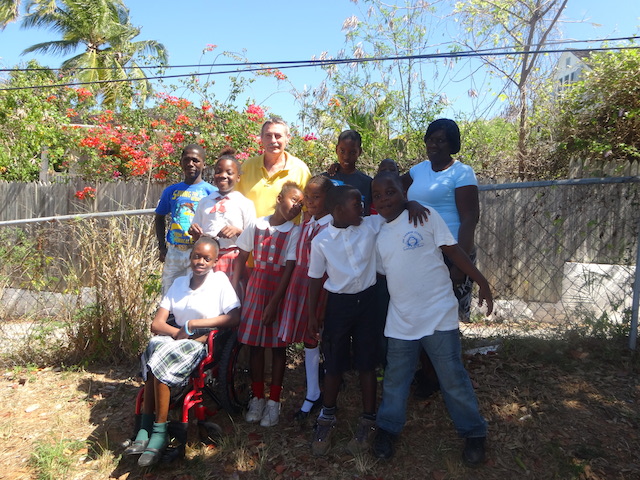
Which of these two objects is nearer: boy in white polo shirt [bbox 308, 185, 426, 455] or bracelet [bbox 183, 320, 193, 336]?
boy in white polo shirt [bbox 308, 185, 426, 455]

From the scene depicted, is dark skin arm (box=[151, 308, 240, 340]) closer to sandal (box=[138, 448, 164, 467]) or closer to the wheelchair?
the wheelchair

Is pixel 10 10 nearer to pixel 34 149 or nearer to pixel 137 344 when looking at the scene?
pixel 34 149

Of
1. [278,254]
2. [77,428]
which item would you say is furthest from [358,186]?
[77,428]

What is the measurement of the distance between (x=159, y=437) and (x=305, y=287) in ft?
4.03

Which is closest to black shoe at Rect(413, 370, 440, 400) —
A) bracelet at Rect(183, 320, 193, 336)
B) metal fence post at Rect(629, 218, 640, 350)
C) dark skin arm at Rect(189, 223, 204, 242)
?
bracelet at Rect(183, 320, 193, 336)

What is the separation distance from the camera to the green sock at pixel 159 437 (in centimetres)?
281

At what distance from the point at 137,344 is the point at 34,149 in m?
8.80

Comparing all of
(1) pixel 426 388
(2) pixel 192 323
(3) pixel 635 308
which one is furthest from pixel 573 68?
(2) pixel 192 323

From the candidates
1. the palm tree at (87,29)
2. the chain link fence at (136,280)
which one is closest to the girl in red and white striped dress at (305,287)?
the chain link fence at (136,280)

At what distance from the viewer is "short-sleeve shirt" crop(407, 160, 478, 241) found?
299cm

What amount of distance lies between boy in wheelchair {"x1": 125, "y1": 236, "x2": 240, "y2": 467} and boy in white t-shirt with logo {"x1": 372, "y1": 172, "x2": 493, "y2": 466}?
113cm

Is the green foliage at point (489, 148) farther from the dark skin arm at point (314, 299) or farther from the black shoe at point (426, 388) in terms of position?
the dark skin arm at point (314, 299)

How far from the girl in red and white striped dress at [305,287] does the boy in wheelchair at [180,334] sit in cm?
38

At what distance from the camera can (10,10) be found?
2270 cm
